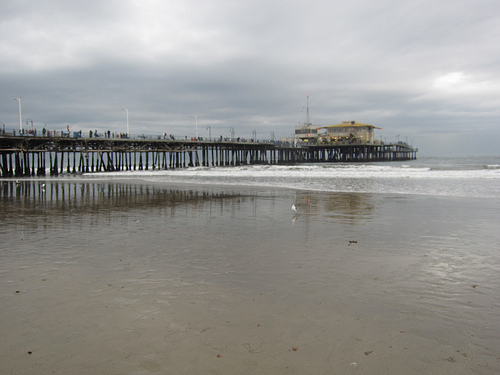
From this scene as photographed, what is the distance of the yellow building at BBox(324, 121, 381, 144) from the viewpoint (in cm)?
9714

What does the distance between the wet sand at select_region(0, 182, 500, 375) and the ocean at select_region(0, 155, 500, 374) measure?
0.02 metres

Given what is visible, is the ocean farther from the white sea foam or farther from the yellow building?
the yellow building

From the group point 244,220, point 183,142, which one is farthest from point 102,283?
point 183,142

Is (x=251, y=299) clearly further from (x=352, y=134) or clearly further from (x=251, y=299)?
(x=352, y=134)

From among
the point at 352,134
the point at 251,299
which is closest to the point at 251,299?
the point at 251,299

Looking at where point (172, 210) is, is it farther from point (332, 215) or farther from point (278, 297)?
point (278, 297)

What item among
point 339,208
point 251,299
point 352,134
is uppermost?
point 352,134

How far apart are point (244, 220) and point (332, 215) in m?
2.86

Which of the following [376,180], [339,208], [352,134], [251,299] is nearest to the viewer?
[251,299]

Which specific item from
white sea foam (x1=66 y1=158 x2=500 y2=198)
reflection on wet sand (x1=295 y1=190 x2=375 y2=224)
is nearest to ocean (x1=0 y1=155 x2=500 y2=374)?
reflection on wet sand (x1=295 y1=190 x2=375 y2=224)

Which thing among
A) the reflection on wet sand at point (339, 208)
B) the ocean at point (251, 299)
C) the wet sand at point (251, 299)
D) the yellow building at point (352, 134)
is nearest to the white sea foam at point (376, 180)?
the reflection on wet sand at point (339, 208)

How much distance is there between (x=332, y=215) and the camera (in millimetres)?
11430

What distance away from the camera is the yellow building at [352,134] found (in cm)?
9714

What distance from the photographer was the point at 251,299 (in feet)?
15.3
